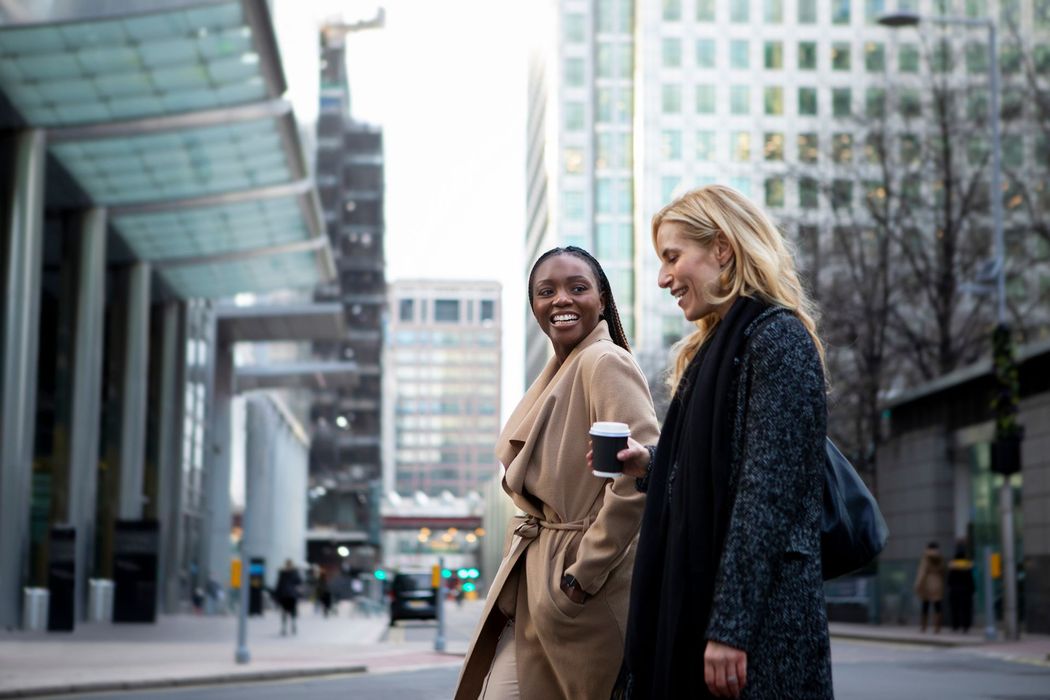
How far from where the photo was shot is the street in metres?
12.8

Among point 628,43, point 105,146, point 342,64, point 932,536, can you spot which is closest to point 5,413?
point 105,146

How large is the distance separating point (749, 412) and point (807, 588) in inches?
14.8

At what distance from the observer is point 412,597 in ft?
128

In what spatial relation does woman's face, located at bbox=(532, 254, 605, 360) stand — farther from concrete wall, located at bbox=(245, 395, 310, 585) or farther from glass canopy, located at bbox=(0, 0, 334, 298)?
concrete wall, located at bbox=(245, 395, 310, 585)

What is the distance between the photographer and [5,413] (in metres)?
28.5

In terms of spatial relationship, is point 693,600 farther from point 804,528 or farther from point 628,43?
point 628,43

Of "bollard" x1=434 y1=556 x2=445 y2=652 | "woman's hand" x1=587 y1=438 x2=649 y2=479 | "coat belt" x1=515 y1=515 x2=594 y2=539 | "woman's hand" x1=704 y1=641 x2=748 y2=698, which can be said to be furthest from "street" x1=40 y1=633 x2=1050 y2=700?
"woman's hand" x1=704 y1=641 x2=748 y2=698

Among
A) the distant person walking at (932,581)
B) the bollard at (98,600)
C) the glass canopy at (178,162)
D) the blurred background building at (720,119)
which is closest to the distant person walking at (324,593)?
the bollard at (98,600)

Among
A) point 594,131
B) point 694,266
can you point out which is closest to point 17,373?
point 694,266

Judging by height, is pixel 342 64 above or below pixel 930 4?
above

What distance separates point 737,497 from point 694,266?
0.60 meters

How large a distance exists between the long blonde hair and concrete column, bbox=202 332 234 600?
51.4m

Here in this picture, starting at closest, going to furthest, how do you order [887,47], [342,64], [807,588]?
[807,588], [887,47], [342,64]

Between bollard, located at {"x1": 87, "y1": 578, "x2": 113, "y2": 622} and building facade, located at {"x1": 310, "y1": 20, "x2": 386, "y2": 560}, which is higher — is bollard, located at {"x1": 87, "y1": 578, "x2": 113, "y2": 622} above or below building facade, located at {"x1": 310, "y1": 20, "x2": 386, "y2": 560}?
below
